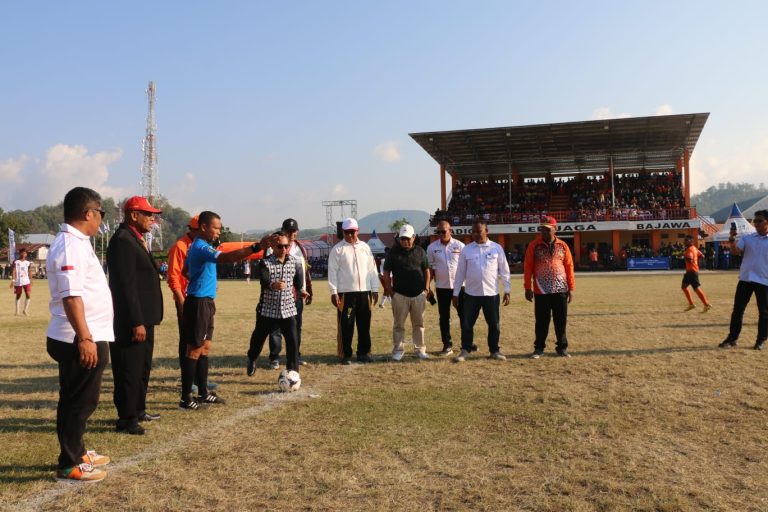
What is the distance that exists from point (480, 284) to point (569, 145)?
39.0m

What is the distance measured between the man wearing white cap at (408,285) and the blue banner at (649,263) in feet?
117

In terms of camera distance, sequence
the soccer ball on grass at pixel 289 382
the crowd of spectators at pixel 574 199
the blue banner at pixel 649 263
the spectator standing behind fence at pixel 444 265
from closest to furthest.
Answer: the soccer ball on grass at pixel 289 382, the spectator standing behind fence at pixel 444 265, the blue banner at pixel 649 263, the crowd of spectators at pixel 574 199

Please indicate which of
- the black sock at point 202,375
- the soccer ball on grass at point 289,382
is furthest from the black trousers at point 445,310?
the black sock at point 202,375

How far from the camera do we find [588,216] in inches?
1720

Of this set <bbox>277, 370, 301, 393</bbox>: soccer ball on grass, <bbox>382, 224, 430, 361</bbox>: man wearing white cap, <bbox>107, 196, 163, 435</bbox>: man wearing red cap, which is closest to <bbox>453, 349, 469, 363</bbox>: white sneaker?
<bbox>382, 224, 430, 361</bbox>: man wearing white cap

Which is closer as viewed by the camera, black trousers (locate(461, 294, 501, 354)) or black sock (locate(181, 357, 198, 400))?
black sock (locate(181, 357, 198, 400))

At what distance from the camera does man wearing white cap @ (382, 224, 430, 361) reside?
810cm

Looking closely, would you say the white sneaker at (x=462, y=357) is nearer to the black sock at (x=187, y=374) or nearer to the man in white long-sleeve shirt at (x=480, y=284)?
the man in white long-sleeve shirt at (x=480, y=284)

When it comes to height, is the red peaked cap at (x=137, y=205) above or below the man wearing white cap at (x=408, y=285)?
above

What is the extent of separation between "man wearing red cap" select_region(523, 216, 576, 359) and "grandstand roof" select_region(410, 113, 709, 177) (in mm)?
34253

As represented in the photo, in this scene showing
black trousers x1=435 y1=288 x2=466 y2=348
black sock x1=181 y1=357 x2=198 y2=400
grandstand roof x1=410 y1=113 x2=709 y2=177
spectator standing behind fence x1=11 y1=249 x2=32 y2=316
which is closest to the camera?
black sock x1=181 y1=357 x2=198 y2=400

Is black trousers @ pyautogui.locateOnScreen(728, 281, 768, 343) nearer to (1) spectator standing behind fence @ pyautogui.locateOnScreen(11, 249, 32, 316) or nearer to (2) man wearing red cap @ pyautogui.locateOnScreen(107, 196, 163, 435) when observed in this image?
(2) man wearing red cap @ pyautogui.locateOnScreen(107, 196, 163, 435)

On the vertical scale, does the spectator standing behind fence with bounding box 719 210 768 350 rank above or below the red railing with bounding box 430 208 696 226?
below

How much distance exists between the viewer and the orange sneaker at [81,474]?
3639mm
